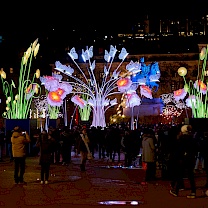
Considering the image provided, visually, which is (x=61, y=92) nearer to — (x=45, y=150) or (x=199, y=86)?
(x=199, y=86)

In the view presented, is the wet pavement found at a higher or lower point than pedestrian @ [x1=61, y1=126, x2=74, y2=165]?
lower

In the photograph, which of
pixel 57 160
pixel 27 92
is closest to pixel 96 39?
pixel 27 92

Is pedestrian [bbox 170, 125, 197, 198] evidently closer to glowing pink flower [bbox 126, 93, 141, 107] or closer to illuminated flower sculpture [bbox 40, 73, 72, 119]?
illuminated flower sculpture [bbox 40, 73, 72, 119]

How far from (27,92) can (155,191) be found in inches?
701

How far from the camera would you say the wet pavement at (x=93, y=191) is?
505 inches

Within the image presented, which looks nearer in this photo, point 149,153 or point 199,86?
point 149,153

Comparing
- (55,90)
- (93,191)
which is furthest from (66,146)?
(55,90)

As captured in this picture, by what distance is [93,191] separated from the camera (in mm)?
15062

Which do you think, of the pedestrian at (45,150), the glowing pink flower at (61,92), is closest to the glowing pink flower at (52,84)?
the glowing pink flower at (61,92)

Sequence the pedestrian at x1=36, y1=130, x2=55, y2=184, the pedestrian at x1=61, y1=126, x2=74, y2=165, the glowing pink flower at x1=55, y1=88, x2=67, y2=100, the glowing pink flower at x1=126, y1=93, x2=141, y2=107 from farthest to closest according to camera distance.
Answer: the glowing pink flower at x1=126, y1=93, x2=141, y2=107 < the glowing pink flower at x1=55, y1=88, x2=67, y2=100 < the pedestrian at x1=61, y1=126, x2=74, y2=165 < the pedestrian at x1=36, y1=130, x2=55, y2=184

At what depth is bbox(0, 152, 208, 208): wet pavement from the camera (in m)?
12.8

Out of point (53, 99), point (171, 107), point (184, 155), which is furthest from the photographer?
point (171, 107)

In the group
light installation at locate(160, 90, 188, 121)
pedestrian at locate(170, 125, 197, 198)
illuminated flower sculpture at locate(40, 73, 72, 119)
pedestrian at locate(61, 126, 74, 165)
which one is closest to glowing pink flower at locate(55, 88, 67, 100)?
illuminated flower sculpture at locate(40, 73, 72, 119)

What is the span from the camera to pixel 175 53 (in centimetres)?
9600
